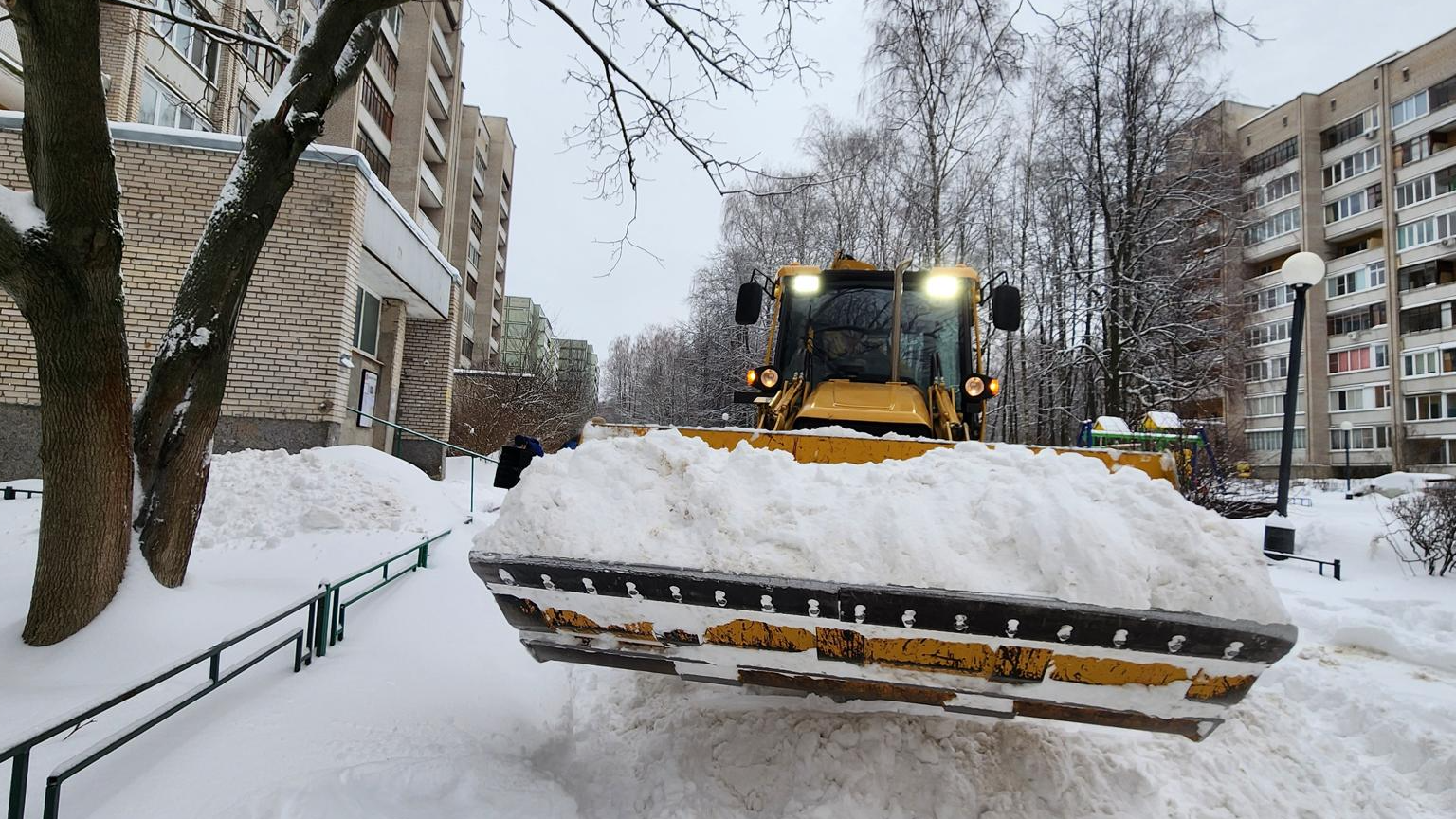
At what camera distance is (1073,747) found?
325cm

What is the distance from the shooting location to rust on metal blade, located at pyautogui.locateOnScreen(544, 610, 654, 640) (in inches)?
92.4

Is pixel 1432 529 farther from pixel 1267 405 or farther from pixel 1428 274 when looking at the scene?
pixel 1267 405

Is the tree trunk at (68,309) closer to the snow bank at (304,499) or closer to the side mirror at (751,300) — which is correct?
the snow bank at (304,499)

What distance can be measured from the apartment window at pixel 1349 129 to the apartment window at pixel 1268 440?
16.9 meters

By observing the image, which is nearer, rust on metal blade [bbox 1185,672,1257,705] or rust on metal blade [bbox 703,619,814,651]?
rust on metal blade [bbox 1185,672,1257,705]

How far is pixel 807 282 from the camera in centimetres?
537

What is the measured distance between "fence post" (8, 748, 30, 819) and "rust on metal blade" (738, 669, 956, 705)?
207 cm

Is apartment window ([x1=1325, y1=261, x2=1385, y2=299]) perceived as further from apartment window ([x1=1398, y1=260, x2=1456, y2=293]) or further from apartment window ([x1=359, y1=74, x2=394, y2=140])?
apartment window ([x1=359, y1=74, x2=394, y2=140])

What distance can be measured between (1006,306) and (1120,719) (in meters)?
3.07

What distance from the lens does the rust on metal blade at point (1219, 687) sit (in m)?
2.06

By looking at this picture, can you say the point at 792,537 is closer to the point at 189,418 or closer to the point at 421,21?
the point at 189,418

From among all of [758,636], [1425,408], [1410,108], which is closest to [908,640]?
[758,636]

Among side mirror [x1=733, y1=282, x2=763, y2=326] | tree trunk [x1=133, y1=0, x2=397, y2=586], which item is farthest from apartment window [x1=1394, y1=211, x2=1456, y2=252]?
tree trunk [x1=133, y1=0, x2=397, y2=586]

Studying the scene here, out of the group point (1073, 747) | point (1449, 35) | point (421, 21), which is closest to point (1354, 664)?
point (1073, 747)
